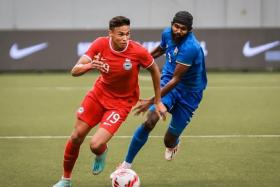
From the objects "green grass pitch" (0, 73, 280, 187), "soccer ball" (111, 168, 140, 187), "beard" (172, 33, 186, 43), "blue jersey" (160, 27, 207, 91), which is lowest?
"green grass pitch" (0, 73, 280, 187)

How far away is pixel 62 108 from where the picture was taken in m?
15.8

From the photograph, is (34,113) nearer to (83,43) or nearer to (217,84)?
(217,84)

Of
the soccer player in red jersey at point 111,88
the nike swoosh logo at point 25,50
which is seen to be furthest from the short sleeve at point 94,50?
the nike swoosh logo at point 25,50

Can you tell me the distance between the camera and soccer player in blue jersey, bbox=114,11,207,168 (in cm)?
865

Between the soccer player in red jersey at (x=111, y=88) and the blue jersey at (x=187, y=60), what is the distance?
90cm

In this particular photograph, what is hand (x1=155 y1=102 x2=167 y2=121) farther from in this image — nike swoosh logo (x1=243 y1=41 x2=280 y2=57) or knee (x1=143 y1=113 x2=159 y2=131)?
nike swoosh logo (x1=243 y1=41 x2=280 y2=57)

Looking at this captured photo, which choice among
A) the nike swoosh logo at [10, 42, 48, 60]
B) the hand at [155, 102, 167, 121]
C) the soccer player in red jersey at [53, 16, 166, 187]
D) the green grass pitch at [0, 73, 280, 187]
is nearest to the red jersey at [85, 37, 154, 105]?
the soccer player in red jersey at [53, 16, 166, 187]

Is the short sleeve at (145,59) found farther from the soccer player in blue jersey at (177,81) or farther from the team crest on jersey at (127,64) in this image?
the soccer player in blue jersey at (177,81)

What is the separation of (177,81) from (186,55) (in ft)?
1.11

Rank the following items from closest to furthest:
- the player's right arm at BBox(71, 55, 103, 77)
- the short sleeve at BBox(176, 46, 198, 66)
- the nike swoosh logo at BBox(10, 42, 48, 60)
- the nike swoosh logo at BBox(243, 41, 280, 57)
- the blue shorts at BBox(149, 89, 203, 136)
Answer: the player's right arm at BBox(71, 55, 103, 77) < the short sleeve at BBox(176, 46, 198, 66) < the blue shorts at BBox(149, 89, 203, 136) < the nike swoosh logo at BBox(10, 42, 48, 60) < the nike swoosh logo at BBox(243, 41, 280, 57)

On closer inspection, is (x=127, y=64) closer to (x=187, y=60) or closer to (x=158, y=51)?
(x=187, y=60)

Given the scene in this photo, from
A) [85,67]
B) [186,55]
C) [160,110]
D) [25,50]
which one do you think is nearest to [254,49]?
[25,50]

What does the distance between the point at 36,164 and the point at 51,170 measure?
478 millimetres

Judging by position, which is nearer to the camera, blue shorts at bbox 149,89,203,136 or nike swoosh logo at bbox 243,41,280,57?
blue shorts at bbox 149,89,203,136
